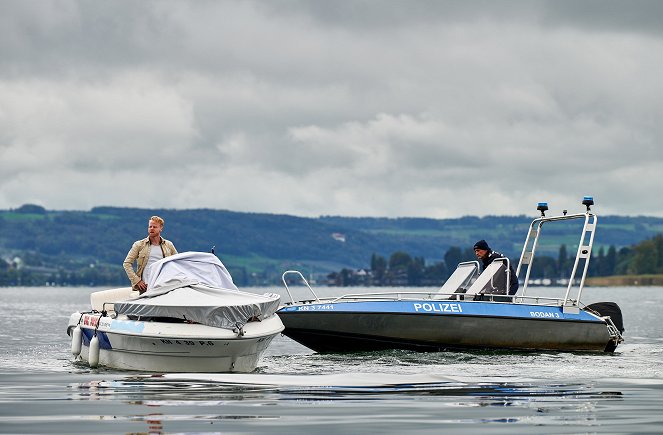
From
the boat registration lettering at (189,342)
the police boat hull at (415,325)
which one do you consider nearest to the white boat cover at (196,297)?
the boat registration lettering at (189,342)

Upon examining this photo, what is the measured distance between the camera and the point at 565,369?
22078 millimetres

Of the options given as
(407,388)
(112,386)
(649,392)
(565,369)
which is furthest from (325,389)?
(565,369)

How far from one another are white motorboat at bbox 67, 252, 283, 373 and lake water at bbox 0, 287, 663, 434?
469 mm

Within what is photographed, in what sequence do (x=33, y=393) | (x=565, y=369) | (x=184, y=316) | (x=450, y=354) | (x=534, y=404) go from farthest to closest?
(x=450, y=354), (x=565, y=369), (x=184, y=316), (x=33, y=393), (x=534, y=404)

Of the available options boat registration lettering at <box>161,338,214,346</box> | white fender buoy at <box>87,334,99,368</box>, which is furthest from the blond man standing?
boat registration lettering at <box>161,338,214,346</box>

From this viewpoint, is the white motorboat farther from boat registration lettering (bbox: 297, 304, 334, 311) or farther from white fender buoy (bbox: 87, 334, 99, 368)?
boat registration lettering (bbox: 297, 304, 334, 311)

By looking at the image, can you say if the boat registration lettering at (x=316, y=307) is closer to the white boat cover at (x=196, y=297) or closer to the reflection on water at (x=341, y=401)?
the white boat cover at (x=196, y=297)

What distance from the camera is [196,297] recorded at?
20391mm

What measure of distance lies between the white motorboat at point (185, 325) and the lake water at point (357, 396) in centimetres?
47

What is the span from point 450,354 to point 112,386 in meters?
9.12

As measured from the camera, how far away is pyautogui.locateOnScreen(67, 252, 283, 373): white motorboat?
1980cm

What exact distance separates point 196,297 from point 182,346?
968 mm

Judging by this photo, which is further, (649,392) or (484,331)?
(484,331)

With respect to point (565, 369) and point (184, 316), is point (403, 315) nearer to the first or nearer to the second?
point (565, 369)
